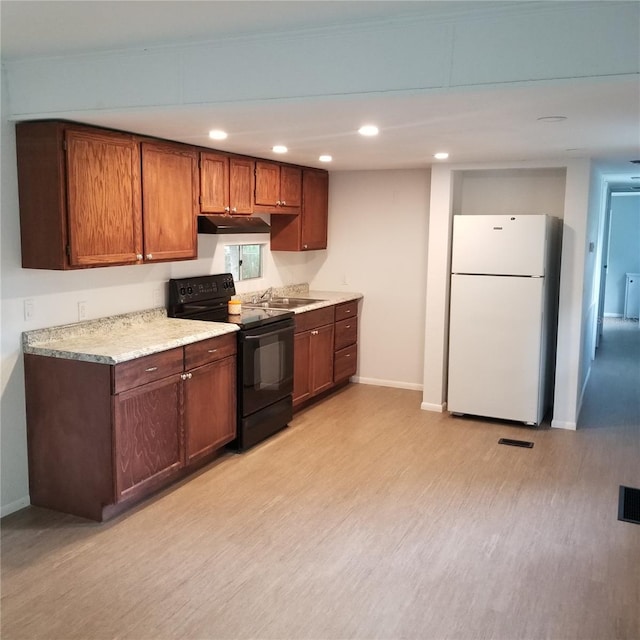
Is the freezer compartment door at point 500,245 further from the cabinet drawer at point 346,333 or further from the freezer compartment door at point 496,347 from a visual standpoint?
the cabinet drawer at point 346,333

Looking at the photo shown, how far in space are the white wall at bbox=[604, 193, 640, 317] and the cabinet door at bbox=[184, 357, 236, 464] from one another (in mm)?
9331

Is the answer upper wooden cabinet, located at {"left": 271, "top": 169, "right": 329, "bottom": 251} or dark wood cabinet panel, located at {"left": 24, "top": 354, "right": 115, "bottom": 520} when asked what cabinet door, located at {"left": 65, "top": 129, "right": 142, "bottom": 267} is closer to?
dark wood cabinet panel, located at {"left": 24, "top": 354, "right": 115, "bottom": 520}

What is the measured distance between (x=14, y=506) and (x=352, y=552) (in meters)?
1.89

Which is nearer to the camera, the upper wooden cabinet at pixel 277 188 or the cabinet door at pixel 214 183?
the cabinet door at pixel 214 183

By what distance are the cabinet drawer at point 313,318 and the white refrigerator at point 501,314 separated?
1.08 m

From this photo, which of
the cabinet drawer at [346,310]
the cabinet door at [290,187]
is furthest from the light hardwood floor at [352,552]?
the cabinet door at [290,187]

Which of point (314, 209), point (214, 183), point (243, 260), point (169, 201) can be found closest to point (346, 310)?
point (314, 209)

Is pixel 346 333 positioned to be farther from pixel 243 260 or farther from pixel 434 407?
pixel 243 260

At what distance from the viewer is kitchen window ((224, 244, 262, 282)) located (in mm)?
5409

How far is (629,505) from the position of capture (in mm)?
3789

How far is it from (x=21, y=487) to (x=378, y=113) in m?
2.78

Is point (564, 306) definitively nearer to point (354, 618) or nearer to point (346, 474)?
point (346, 474)

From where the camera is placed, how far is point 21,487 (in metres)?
3.61

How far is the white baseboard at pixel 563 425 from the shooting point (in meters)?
5.19
